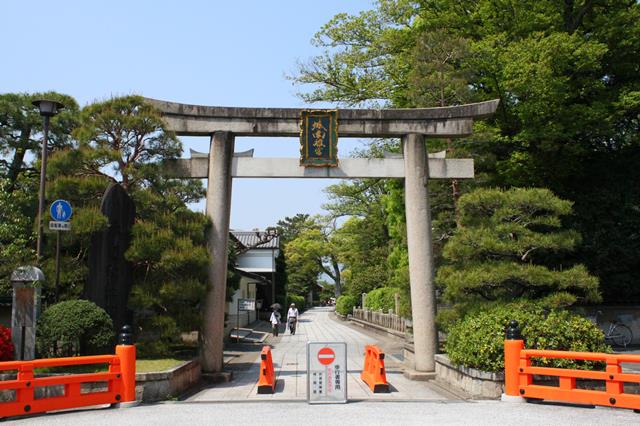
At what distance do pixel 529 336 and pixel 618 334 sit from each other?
1043 cm

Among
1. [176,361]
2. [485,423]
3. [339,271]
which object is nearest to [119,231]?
[176,361]

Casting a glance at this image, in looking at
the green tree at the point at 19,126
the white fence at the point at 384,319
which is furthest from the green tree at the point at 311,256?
the green tree at the point at 19,126

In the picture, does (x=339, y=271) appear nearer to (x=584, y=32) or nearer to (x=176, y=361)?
(x=584, y=32)

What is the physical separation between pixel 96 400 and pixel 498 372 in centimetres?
677

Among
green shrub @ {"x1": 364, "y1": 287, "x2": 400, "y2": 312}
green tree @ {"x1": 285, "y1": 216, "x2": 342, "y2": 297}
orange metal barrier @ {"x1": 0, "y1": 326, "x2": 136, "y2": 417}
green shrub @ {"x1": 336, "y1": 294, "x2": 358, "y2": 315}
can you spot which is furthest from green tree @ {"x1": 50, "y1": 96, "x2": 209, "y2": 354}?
green tree @ {"x1": 285, "y1": 216, "x2": 342, "y2": 297}

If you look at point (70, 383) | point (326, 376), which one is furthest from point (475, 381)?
point (70, 383)

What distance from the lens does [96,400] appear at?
912 centimetres

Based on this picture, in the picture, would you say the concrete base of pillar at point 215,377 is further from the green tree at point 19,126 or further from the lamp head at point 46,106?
the green tree at point 19,126

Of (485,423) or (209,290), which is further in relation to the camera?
(209,290)

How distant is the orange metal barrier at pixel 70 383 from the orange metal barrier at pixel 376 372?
465cm

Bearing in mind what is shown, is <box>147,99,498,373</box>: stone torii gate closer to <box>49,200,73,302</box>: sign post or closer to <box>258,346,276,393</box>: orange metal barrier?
<box>258,346,276,393</box>: orange metal barrier

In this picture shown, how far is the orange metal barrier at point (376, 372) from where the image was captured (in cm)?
1129

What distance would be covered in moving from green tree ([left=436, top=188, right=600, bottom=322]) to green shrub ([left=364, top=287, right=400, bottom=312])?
15.2m

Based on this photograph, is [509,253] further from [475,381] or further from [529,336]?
[475,381]
